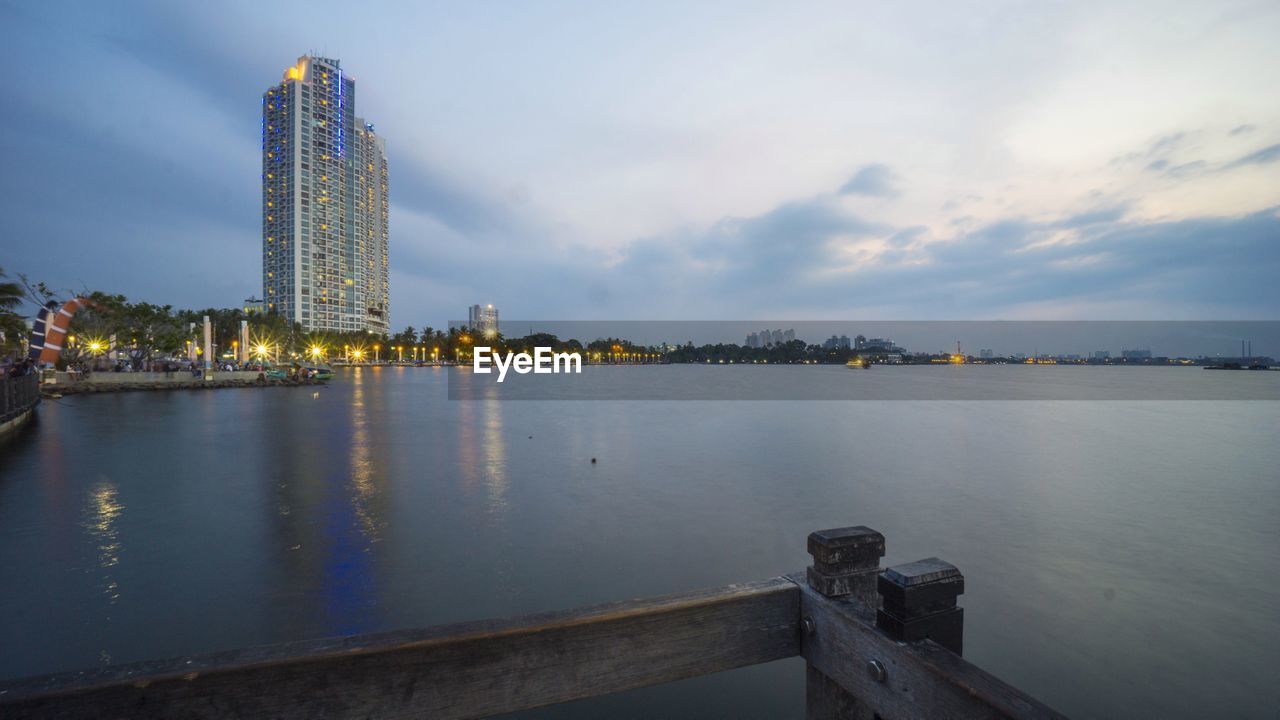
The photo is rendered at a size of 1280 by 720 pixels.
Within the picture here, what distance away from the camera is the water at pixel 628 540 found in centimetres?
591

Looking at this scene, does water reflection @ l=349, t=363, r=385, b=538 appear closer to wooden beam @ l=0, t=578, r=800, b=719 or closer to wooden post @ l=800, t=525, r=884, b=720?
wooden beam @ l=0, t=578, r=800, b=719

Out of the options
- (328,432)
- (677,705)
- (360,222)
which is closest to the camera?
(677,705)

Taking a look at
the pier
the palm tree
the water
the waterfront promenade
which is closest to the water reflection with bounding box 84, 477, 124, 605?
the water

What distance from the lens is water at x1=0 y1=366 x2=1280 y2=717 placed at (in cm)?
591

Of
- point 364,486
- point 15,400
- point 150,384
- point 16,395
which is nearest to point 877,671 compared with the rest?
point 364,486

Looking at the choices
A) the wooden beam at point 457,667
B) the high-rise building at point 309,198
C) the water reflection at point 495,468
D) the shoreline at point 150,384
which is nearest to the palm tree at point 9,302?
the shoreline at point 150,384

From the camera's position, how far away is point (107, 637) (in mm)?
5973

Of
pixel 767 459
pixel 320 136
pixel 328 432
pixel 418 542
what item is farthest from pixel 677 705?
pixel 320 136

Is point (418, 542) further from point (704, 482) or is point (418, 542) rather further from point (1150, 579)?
point (1150, 579)

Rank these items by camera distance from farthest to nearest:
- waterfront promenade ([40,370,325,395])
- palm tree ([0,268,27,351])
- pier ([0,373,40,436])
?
waterfront promenade ([40,370,325,395])
palm tree ([0,268,27,351])
pier ([0,373,40,436])

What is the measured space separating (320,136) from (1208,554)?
222571 mm

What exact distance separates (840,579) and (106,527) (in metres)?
12.7

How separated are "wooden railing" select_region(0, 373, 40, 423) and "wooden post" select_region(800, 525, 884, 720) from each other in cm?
2917

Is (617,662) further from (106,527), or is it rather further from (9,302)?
(9,302)
